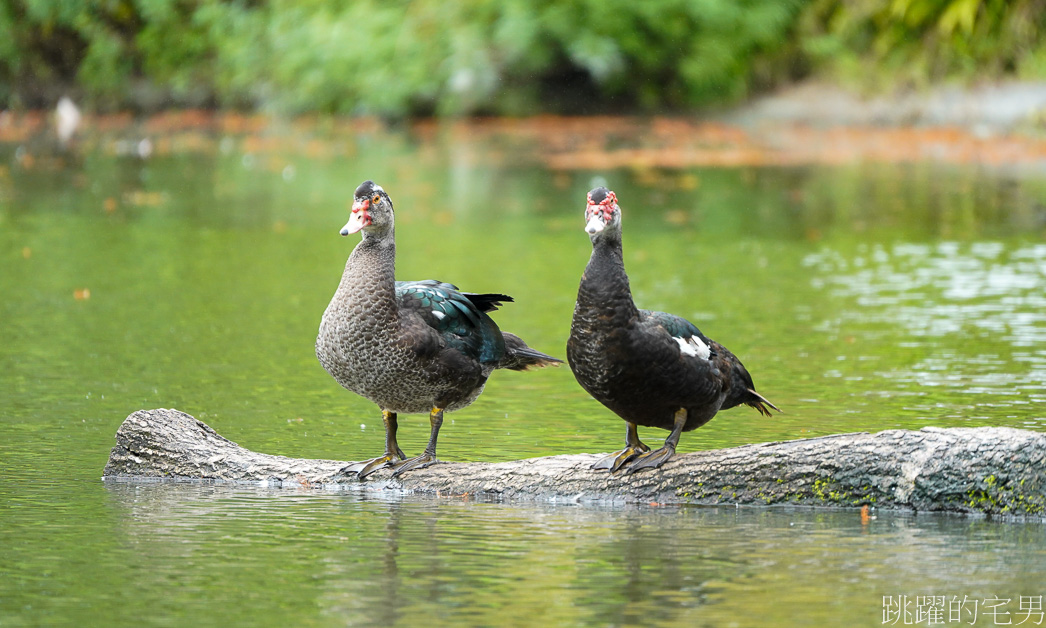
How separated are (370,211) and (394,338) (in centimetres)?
61

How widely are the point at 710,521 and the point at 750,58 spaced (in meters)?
26.0

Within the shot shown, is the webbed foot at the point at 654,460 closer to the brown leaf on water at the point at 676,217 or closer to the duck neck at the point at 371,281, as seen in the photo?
the duck neck at the point at 371,281

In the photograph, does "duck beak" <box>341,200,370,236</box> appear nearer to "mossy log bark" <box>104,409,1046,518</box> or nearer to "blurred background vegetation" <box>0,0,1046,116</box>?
"mossy log bark" <box>104,409,1046,518</box>

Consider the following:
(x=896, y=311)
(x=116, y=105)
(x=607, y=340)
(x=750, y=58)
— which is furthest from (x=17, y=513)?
(x=116, y=105)

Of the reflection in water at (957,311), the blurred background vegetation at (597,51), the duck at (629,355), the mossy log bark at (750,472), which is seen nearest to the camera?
the mossy log bark at (750,472)

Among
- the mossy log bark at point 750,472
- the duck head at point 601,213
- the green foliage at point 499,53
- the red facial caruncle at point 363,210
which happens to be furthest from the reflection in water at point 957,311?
the green foliage at point 499,53

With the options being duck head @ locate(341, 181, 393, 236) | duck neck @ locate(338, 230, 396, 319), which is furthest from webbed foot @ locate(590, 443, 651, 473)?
duck head @ locate(341, 181, 393, 236)

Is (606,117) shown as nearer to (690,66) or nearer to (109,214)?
(690,66)

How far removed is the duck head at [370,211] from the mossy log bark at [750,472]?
1107 mm

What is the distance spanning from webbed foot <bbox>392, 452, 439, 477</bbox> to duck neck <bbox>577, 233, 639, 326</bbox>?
3.48ft

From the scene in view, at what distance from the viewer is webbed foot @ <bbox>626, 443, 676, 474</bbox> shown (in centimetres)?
666

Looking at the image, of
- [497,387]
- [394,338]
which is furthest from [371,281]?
[497,387]

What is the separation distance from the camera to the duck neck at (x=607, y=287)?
648cm

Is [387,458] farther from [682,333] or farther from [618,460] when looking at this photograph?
[682,333]
